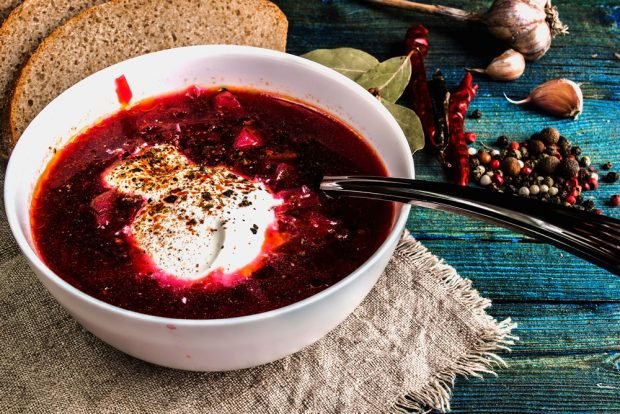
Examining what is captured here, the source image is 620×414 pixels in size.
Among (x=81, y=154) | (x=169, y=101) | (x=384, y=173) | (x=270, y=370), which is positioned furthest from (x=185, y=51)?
(x=270, y=370)

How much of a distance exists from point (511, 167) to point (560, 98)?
1.98 feet

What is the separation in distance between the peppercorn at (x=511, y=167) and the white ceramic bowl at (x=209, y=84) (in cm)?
95

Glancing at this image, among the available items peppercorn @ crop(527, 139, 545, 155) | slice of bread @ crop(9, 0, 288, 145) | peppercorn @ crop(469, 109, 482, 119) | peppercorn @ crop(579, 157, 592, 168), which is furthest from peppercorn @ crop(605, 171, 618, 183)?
slice of bread @ crop(9, 0, 288, 145)

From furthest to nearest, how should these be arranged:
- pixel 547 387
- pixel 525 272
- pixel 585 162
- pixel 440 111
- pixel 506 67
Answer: pixel 506 67, pixel 440 111, pixel 585 162, pixel 525 272, pixel 547 387

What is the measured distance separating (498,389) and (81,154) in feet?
5.94

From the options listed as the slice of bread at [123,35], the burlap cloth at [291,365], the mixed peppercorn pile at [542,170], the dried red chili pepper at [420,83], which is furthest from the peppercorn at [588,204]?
the slice of bread at [123,35]

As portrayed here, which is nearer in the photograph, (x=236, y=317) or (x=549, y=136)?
(x=236, y=317)

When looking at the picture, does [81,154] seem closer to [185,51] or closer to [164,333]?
[185,51]

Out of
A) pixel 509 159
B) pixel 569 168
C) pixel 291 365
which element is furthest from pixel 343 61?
pixel 291 365

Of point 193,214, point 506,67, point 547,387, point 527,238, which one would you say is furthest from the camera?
point 506,67

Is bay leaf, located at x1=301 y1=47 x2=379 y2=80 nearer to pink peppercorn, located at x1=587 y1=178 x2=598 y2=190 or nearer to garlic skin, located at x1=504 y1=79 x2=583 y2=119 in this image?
garlic skin, located at x1=504 y1=79 x2=583 y2=119

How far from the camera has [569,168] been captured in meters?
3.54

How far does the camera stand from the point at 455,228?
10.9ft

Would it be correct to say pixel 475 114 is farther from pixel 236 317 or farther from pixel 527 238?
pixel 236 317
